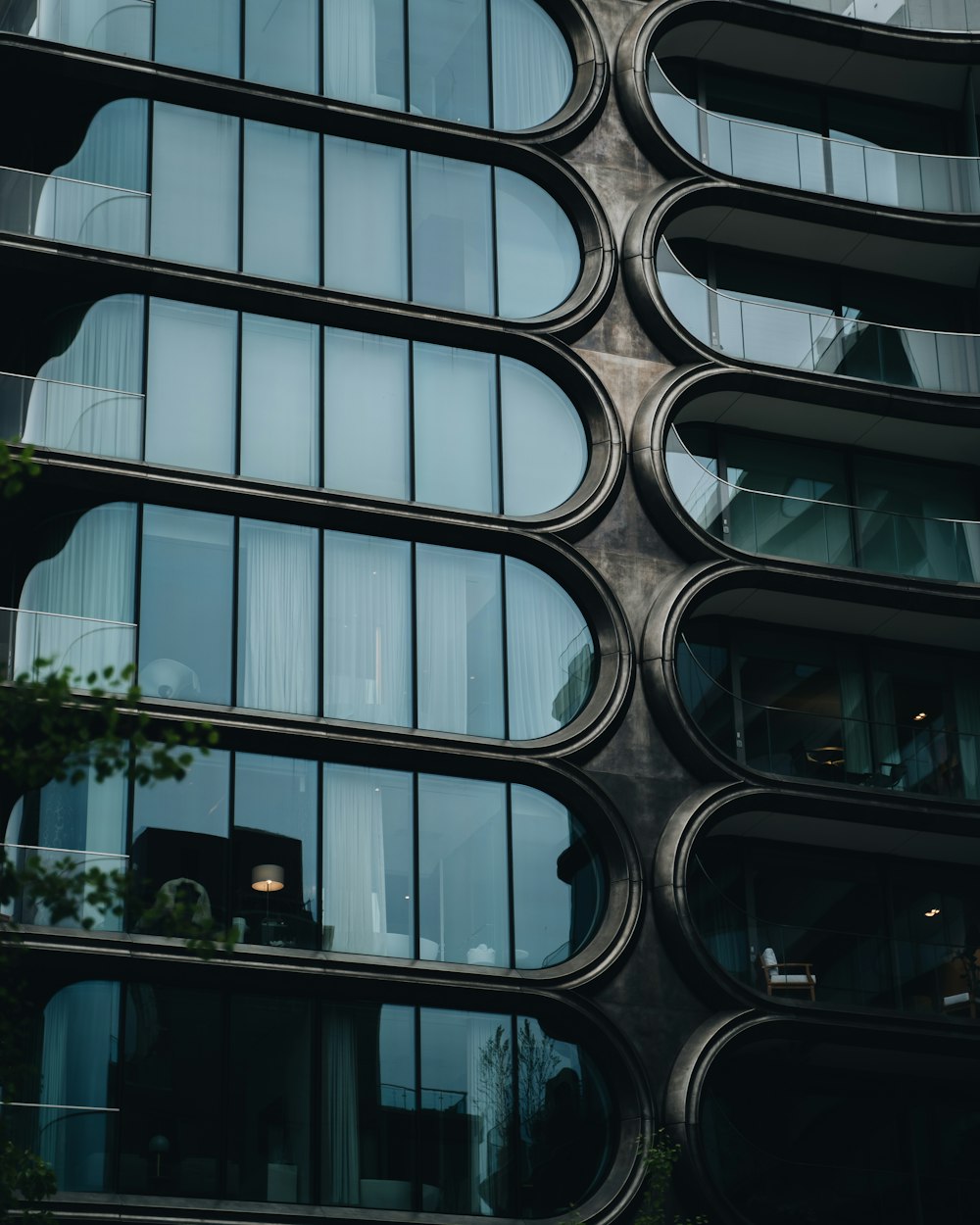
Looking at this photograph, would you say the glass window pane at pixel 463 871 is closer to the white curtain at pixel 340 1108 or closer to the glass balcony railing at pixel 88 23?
the white curtain at pixel 340 1108

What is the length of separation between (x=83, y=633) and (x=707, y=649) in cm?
1068

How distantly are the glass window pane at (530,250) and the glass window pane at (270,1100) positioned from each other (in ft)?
40.0

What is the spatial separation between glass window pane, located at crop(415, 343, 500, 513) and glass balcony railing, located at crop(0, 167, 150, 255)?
16.2 feet

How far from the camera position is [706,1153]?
99.0 ft

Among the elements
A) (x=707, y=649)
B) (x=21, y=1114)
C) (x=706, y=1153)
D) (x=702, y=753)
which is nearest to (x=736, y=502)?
(x=707, y=649)

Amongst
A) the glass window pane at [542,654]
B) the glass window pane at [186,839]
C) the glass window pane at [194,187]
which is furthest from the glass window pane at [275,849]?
the glass window pane at [194,187]

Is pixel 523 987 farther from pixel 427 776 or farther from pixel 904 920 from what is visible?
pixel 904 920

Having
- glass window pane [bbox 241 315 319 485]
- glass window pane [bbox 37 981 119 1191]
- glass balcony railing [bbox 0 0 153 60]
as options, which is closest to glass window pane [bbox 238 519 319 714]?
glass window pane [bbox 241 315 319 485]

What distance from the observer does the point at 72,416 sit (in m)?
31.0

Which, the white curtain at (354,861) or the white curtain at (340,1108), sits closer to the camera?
the white curtain at (340,1108)

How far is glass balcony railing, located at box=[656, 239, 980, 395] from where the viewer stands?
1407 inches

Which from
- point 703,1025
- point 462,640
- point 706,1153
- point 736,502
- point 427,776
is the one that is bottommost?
point 706,1153

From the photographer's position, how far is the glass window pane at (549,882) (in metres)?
30.6

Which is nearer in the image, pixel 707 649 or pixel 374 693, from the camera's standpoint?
pixel 374 693
